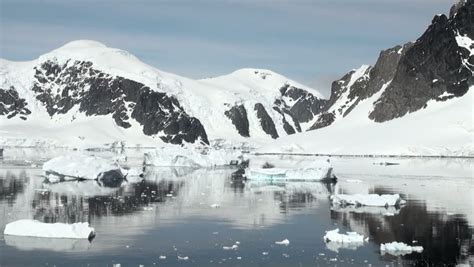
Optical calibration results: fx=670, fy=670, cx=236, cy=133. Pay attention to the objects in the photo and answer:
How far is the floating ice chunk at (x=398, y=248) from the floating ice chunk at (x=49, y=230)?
11655 mm

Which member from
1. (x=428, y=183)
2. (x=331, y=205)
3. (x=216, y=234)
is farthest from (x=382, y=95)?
(x=216, y=234)

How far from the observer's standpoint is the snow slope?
124800 mm

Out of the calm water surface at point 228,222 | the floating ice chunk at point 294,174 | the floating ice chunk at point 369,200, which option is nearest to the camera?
the calm water surface at point 228,222

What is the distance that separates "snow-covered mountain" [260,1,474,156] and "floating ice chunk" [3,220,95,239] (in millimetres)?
104158

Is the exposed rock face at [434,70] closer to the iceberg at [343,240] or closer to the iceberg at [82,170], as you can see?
the iceberg at [82,170]

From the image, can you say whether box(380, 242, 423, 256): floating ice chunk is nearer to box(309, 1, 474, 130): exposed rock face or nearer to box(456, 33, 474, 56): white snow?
box(309, 1, 474, 130): exposed rock face

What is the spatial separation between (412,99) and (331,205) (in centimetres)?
12156

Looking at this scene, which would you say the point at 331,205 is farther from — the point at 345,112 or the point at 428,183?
the point at 345,112

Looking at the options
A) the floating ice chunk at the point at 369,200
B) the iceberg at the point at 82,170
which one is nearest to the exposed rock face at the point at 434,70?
the iceberg at the point at 82,170

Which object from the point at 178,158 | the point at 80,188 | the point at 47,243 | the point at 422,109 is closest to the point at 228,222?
the point at 47,243

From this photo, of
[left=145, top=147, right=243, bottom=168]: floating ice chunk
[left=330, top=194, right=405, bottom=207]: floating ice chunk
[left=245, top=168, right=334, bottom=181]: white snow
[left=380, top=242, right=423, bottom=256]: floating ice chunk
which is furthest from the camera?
[left=145, top=147, right=243, bottom=168]: floating ice chunk

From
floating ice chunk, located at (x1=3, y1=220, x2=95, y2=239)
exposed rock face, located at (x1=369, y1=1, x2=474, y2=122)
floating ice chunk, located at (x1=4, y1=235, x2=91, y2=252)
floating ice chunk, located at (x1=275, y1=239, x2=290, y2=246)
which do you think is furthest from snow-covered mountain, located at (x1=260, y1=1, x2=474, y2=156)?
floating ice chunk, located at (x1=4, y1=235, x2=91, y2=252)

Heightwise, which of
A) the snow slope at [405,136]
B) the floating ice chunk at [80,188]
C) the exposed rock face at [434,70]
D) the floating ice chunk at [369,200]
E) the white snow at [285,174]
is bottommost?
the floating ice chunk at [369,200]

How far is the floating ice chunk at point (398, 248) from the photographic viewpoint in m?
25.3
